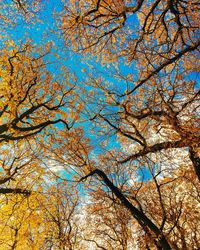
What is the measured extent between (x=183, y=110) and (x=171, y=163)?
6.75 ft

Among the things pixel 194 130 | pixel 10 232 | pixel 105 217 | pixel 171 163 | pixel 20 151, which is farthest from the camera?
pixel 10 232

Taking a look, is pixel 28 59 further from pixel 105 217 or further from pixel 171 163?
pixel 105 217

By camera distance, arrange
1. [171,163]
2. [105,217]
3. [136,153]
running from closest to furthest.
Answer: [171,163]
[136,153]
[105,217]

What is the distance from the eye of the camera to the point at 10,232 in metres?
21.0

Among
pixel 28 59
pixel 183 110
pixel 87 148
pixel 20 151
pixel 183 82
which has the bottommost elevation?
pixel 183 110

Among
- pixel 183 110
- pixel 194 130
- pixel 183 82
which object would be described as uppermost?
pixel 183 82

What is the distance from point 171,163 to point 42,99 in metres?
7.78

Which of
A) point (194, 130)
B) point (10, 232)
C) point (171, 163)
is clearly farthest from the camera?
point (10, 232)

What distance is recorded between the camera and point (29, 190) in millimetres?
10500

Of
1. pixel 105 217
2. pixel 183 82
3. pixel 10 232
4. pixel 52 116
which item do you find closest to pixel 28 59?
pixel 52 116

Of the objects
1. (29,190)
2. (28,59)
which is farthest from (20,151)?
(28,59)

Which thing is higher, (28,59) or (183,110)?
(28,59)

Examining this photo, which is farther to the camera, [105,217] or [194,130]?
[105,217]

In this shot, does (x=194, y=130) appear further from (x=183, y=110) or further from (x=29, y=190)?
(x=29, y=190)
